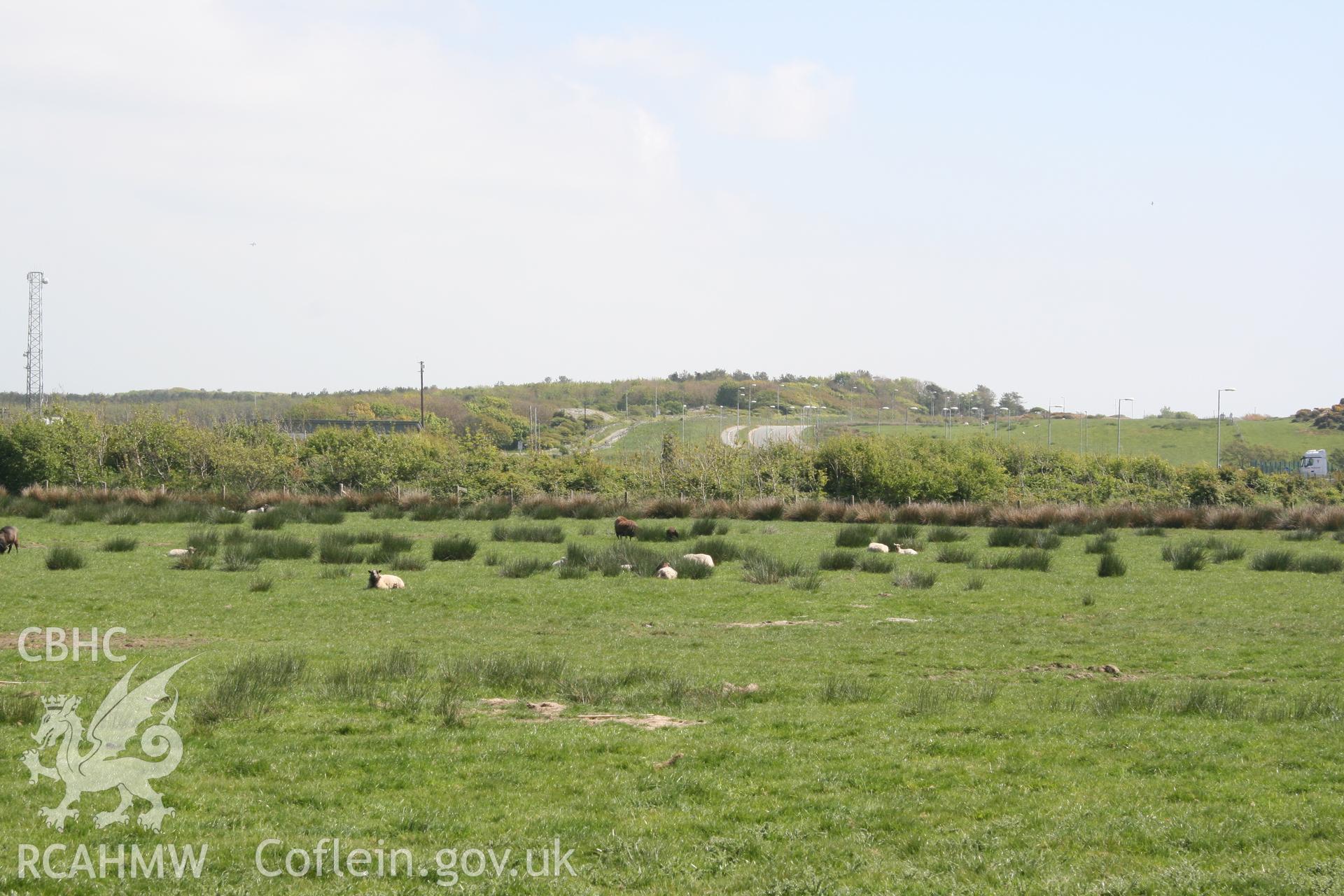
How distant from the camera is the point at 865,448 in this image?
2542 inches

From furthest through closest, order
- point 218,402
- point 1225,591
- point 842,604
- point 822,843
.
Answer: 1. point 218,402
2. point 1225,591
3. point 842,604
4. point 822,843

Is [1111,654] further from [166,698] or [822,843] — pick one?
[166,698]

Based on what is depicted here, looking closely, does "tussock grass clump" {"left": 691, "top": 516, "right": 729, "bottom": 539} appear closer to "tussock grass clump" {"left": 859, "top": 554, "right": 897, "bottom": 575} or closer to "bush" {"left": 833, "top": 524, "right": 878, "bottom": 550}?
"bush" {"left": 833, "top": 524, "right": 878, "bottom": 550}

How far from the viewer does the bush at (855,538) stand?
3178 cm

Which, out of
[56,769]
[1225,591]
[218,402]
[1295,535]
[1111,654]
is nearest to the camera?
[56,769]

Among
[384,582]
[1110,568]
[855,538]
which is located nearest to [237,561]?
[384,582]

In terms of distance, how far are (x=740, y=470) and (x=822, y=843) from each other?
54097mm

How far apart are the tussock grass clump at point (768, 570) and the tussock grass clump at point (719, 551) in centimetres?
129

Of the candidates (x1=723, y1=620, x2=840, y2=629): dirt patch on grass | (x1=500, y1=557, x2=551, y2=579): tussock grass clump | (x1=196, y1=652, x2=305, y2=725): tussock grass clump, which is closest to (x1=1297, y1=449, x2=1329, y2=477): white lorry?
(x1=500, y1=557, x2=551, y2=579): tussock grass clump

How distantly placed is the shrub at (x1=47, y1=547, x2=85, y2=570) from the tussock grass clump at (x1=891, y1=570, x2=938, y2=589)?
1805 cm

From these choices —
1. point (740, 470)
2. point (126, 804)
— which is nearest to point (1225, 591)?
point (126, 804)

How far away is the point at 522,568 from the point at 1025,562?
12.5 metres

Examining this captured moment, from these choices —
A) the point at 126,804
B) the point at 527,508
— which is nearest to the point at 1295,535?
the point at 527,508

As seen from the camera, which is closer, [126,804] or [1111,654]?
[126,804]
